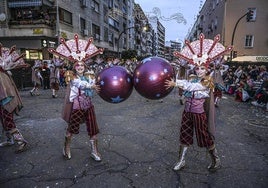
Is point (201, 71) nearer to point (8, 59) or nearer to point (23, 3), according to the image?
point (8, 59)

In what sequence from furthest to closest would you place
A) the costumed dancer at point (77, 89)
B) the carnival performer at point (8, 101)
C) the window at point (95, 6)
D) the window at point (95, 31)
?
the window at point (95, 31) → the window at point (95, 6) → the carnival performer at point (8, 101) → the costumed dancer at point (77, 89)

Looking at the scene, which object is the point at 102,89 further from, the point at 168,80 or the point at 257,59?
the point at 257,59

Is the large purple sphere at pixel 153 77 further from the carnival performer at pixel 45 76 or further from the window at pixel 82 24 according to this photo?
the window at pixel 82 24

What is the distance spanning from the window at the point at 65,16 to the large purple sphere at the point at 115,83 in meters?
18.9

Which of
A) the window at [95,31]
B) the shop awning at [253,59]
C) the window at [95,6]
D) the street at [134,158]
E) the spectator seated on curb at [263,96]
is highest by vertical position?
the window at [95,6]

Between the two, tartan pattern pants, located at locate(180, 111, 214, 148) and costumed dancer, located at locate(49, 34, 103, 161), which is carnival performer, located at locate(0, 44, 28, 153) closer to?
costumed dancer, located at locate(49, 34, 103, 161)

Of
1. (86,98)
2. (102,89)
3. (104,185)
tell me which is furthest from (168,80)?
(104,185)

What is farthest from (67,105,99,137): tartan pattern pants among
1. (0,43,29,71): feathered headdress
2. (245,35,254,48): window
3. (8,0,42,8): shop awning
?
(245,35,254,48): window

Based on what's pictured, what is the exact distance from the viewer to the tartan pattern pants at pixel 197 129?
3.51 meters

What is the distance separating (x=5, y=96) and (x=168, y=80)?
3.12m

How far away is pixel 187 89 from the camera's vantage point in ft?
11.6

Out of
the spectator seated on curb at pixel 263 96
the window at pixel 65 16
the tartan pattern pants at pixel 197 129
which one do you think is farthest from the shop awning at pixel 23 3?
the tartan pattern pants at pixel 197 129

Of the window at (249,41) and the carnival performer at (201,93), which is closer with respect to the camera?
the carnival performer at (201,93)

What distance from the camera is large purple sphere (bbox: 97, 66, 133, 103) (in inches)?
141
